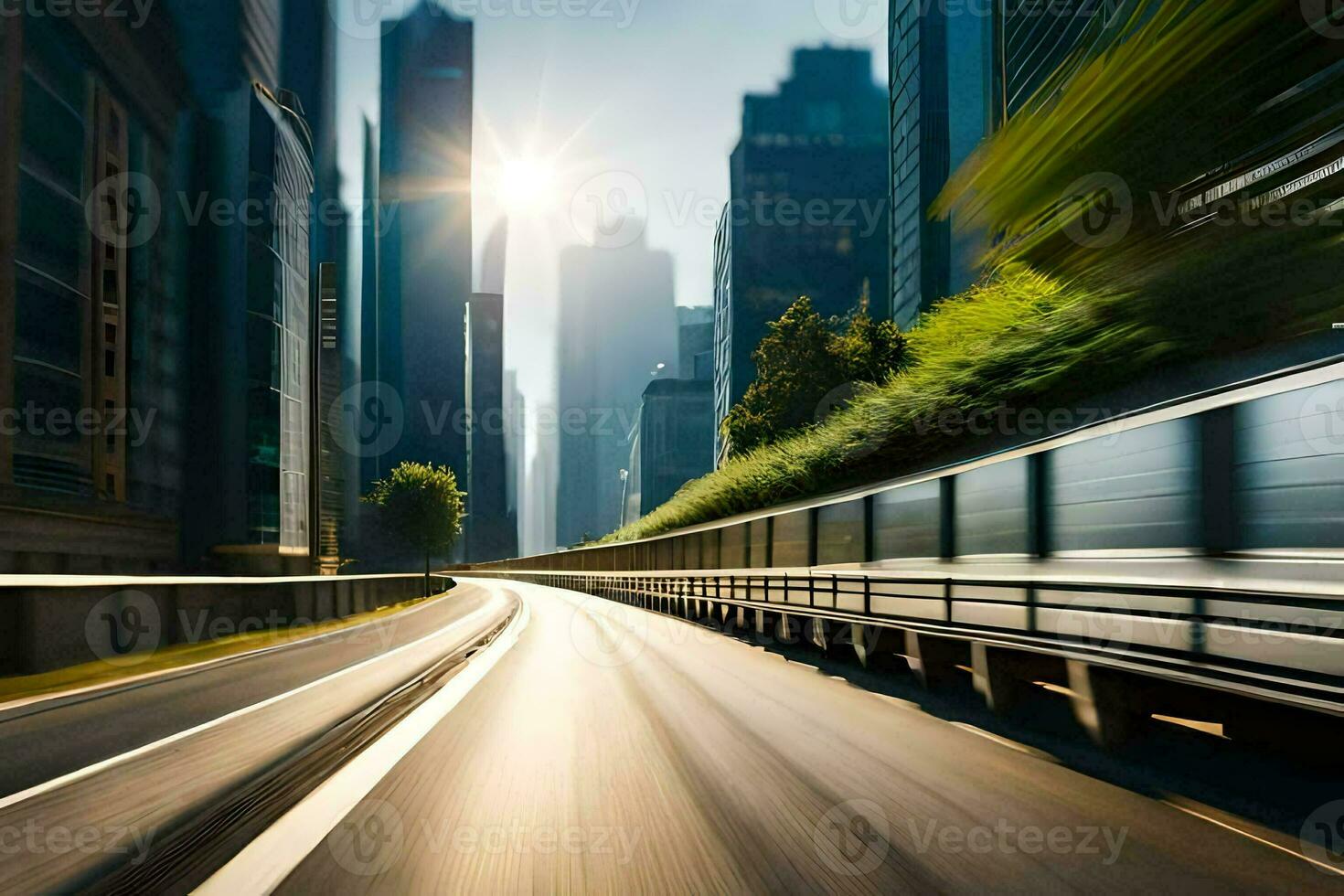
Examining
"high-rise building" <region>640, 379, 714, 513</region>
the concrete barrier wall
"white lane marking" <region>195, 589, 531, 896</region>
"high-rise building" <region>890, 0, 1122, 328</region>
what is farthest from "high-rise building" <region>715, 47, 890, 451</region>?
"white lane marking" <region>195, 589, 531, 896</region>

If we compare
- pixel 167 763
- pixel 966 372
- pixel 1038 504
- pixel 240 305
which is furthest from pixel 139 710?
pixel 240 305

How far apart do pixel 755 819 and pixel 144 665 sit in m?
11.8

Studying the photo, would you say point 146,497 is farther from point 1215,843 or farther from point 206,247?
point 1215,843

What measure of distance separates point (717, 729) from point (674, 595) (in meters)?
20.9

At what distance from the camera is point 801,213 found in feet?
437

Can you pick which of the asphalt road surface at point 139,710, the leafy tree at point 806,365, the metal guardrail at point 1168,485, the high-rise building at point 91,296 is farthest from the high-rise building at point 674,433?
the metal guardrail at point 1168,485

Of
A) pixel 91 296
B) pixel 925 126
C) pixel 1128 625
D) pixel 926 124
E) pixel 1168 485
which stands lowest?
pixel 1128 625

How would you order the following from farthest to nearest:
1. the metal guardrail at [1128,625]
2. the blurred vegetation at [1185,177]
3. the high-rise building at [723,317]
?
1. the high-rise building at [723,317]
2. the metal guardrail at [1128,625]
3. the blurred vegetation at [1185,177]

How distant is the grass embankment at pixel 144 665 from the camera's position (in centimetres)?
1043

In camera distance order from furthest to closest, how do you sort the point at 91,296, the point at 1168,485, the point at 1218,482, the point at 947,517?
the point at 91,296
the point at 947,517
the point at 1168,485
the point at 1218,482

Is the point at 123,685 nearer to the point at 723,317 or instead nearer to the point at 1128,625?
the point at 1128,625

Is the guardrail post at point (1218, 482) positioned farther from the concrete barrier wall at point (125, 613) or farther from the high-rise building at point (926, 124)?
the high-rise building at point (926, 124)

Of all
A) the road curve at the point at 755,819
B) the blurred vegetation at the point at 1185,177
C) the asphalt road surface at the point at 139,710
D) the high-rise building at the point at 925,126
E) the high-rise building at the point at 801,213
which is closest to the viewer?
the blurred vegetation at the point at 1185,177

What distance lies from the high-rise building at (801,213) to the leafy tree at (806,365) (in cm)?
7284
